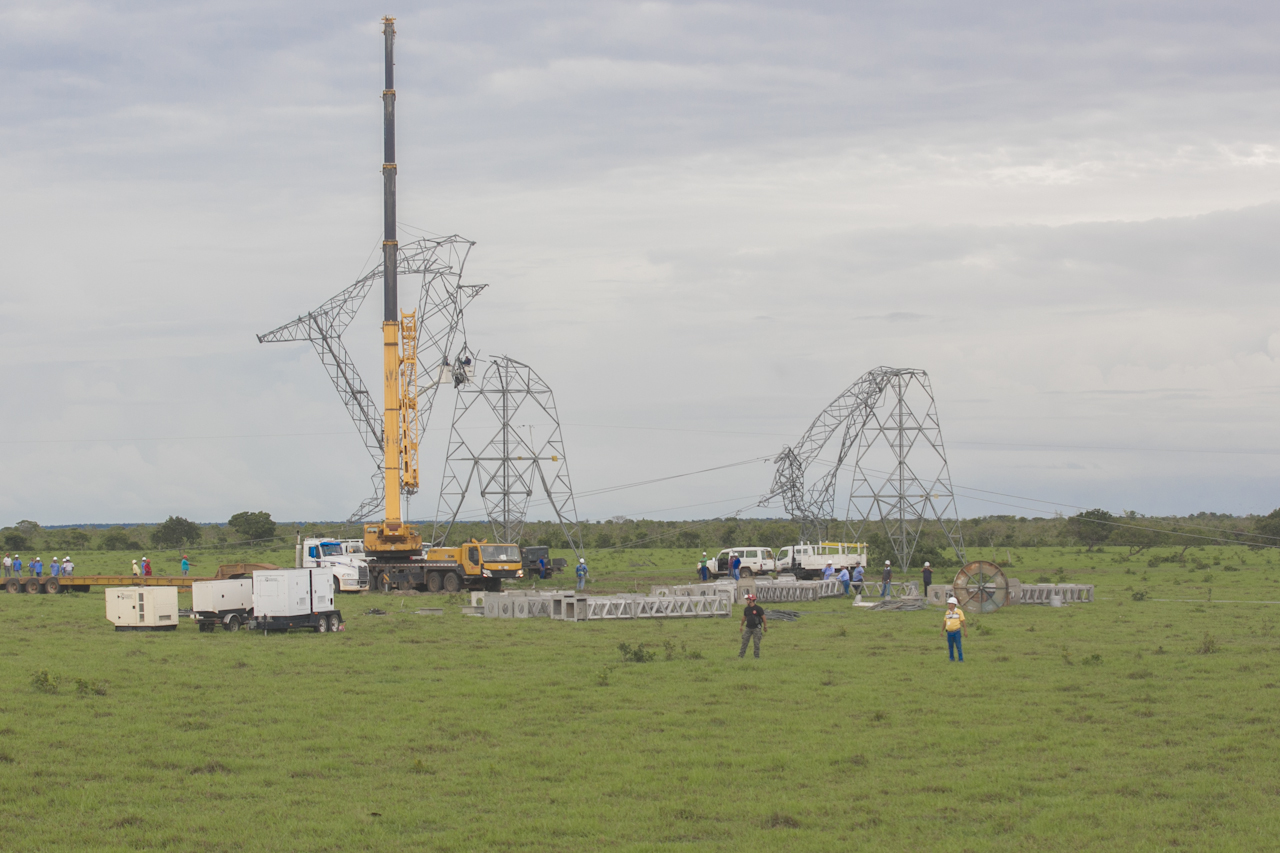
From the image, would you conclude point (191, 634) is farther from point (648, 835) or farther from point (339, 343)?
point (339, 343)

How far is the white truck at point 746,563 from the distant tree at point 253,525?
244 ft

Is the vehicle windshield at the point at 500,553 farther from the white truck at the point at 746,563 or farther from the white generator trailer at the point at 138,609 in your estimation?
the white generator trailer at the point at 138,609

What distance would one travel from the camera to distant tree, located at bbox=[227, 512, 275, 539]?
123 metres

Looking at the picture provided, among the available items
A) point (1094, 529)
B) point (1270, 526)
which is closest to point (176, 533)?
point (1094, 529)

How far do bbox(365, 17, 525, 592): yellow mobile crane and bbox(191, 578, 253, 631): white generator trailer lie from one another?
1853cm

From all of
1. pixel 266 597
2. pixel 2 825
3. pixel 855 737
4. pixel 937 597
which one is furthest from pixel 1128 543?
pixel 2 825

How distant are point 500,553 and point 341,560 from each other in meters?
7.96

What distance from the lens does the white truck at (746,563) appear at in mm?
60125

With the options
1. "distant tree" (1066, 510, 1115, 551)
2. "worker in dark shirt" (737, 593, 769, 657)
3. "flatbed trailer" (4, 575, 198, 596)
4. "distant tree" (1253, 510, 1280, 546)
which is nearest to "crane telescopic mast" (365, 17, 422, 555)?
"flatbed trailer" (4, 575, 198, 596)

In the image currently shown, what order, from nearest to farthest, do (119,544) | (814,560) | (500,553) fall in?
(500,553) → (814,560) → (119,544)

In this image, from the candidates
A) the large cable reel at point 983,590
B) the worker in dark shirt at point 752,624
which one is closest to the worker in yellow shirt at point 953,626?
the worker in dark shirt at point 752,624

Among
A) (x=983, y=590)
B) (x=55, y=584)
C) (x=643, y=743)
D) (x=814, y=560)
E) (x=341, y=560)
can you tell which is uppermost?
(x=341, y=560)

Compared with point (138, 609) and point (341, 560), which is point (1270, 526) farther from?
point (138, 609)

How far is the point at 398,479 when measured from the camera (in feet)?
181
